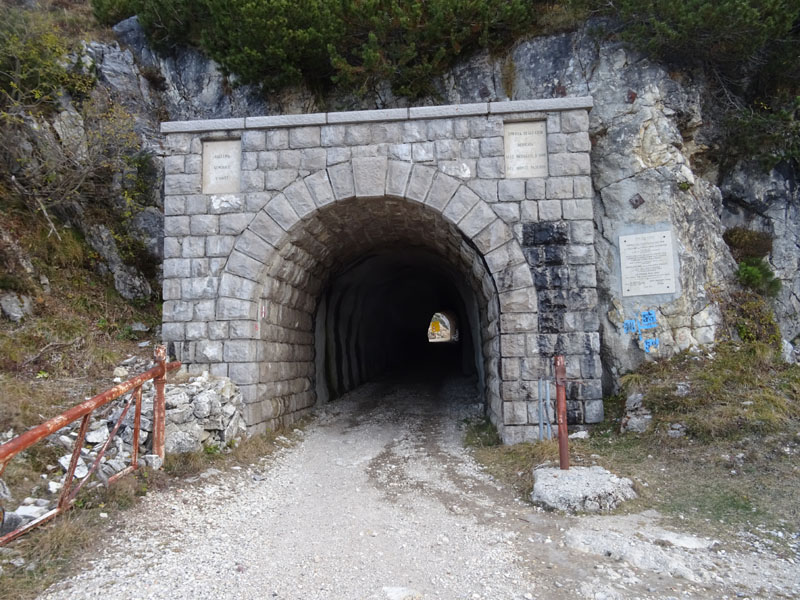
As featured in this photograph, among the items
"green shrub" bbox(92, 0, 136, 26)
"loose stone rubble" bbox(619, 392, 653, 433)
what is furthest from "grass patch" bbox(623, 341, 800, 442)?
"green shrub" bbox(92, 0, 136, 26)

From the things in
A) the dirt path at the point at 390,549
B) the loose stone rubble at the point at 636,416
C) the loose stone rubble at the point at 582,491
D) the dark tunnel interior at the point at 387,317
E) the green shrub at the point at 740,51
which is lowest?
the dirt path at the point at 390,549

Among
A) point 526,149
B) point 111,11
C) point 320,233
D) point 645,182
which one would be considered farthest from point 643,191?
point 111,11

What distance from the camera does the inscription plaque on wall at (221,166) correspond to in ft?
22.7

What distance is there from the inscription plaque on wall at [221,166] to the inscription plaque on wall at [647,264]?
5.13 m

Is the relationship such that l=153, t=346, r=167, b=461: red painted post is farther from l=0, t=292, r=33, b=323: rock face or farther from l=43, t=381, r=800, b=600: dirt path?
l=0, t=292, r=33, b=323: rock face

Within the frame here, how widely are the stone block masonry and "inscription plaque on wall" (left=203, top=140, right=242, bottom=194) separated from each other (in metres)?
0.03

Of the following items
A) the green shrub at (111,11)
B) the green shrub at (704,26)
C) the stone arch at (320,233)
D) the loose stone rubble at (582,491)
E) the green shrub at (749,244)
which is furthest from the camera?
the green shrub at (111,11)

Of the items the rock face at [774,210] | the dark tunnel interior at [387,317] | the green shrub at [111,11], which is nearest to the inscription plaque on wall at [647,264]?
the rock face at [774,210]

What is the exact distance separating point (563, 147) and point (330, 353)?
556 centimetres

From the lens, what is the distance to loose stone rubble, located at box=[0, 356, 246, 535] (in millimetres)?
4203

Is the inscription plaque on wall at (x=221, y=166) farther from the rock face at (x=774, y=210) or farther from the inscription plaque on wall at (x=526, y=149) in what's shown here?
the rock face at (x=774, y=210)

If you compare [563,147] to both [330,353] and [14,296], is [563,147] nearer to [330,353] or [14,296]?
[330,353]

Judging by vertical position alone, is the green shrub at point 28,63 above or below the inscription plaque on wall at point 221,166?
above

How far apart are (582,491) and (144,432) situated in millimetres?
3980
